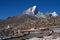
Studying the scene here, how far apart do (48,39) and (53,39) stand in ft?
3.40

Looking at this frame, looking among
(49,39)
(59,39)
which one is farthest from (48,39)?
(59,39)

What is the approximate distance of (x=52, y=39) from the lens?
37.5 meters

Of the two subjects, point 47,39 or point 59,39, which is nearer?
point 59,39

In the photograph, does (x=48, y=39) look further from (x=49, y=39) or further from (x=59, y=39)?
(x=59, y=39)

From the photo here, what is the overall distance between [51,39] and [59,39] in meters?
2.22

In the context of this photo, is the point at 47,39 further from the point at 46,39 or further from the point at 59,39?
the point at 59,39

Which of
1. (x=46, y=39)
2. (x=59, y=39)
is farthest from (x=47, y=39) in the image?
(x=59, y=39)

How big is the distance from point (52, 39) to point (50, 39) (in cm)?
37

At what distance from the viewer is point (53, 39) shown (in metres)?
37.1

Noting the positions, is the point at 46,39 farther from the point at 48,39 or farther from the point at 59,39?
the point at 59,39

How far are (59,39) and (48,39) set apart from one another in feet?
8.95

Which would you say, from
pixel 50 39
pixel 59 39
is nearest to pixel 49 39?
pixel 50 39

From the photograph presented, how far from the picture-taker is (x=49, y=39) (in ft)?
123

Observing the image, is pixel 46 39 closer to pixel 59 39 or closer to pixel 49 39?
pixel 49 39
